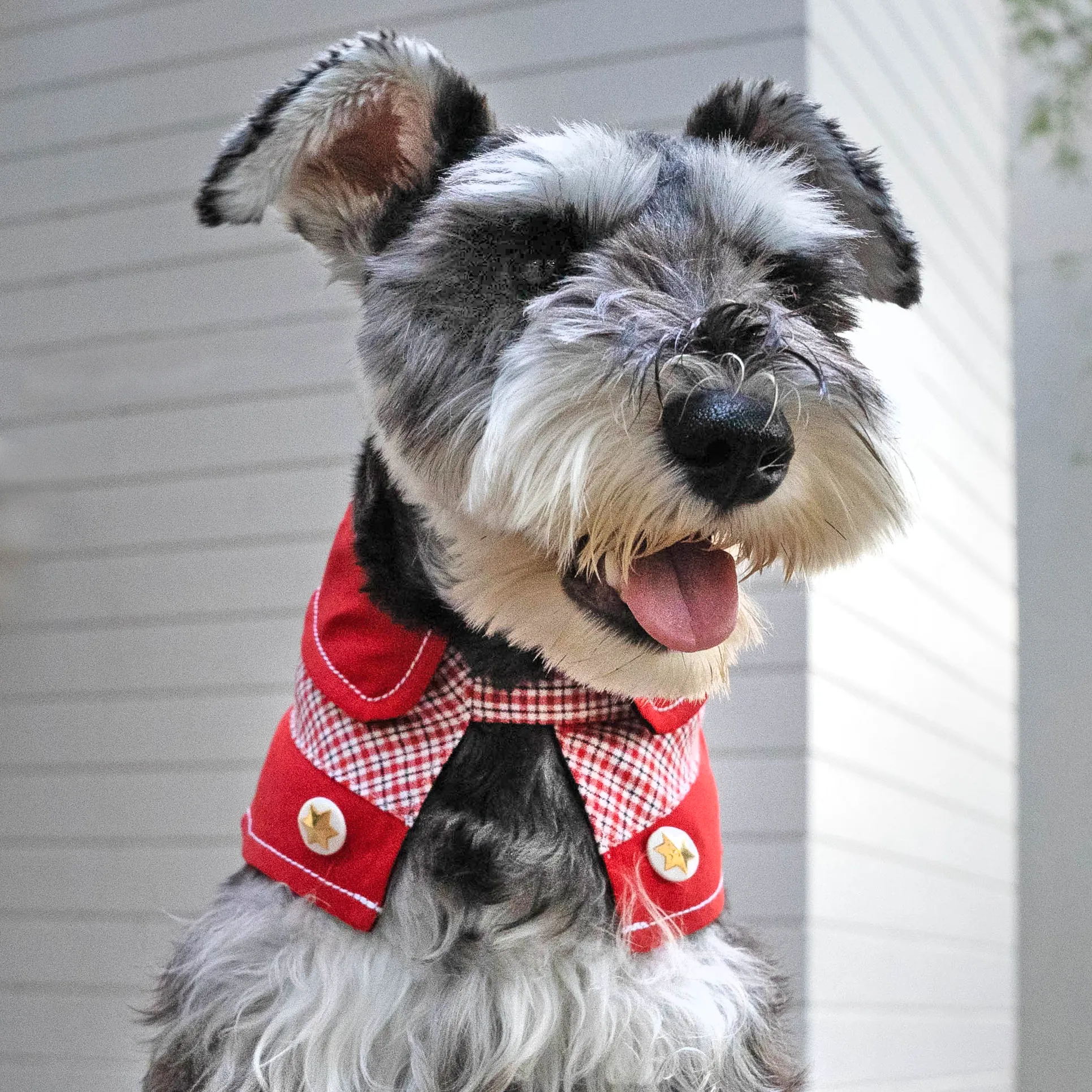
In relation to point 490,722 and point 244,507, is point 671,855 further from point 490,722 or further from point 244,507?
point 244,507

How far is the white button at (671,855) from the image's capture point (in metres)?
1.64

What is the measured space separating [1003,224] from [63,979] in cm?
347

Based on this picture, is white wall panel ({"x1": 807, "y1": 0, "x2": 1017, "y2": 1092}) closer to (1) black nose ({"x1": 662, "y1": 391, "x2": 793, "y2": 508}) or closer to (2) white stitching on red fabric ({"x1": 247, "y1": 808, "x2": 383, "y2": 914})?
(1) black nose ({"x1": 662, "y1": 391, "x2": 793, "y2": 508})

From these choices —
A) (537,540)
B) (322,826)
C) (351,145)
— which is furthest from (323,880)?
(351,145)

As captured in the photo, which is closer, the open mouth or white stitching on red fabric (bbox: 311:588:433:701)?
the open mouth

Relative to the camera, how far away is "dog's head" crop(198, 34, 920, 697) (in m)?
1.40

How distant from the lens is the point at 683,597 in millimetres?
1516

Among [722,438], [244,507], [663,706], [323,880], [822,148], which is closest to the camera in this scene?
[722,438]

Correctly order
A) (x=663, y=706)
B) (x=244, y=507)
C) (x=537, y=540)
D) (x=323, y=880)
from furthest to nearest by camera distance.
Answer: (x=244, y=507) → (x=663, y=706) → (x=323, y=880) → (x=537, y=540)

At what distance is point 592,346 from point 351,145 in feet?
1.77

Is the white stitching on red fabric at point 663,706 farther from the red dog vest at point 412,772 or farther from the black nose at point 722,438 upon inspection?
the black nose at point 722,438

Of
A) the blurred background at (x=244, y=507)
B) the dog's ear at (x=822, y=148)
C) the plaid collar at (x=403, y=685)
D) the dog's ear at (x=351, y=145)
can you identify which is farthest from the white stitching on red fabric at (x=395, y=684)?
the blurred background at (x=244, y=507)

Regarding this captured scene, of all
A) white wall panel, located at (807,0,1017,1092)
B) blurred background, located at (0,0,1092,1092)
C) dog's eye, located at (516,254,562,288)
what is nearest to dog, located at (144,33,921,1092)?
dog's eye, located at (516,254,562,288)

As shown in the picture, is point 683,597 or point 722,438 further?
point 683,597
